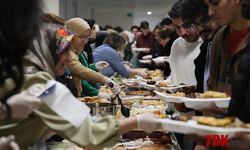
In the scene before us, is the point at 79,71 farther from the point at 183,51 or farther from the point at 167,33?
the point at 167,33

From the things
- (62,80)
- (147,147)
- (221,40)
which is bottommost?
(147,147)

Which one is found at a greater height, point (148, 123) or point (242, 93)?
point (242, 93)

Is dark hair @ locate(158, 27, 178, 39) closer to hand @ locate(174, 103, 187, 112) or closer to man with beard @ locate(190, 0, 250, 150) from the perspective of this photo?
hand @ locate(174, 103, 187, 112)

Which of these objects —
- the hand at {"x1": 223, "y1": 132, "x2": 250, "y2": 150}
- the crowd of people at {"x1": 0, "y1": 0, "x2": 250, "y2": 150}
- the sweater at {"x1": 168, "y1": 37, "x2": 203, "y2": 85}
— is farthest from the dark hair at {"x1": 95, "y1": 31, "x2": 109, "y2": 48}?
the hand at {"x1": 223, "y1": 132, "x2": 250, "y2": 150}

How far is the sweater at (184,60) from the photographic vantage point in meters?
2.20

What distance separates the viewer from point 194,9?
6.15 feet

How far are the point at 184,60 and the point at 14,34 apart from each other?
1781 mm

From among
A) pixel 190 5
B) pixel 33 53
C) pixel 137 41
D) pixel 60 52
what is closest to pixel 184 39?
pixel 190 5

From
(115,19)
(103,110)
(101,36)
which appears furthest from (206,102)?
(115,19)

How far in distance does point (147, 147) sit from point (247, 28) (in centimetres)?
107

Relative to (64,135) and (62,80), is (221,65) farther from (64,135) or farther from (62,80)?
(62,80)

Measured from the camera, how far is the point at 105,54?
12.7 feet

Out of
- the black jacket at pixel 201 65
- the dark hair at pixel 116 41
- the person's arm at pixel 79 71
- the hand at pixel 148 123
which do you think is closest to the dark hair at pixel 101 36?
the dark hair at pixel 116 41

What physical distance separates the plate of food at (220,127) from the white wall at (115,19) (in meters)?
16.9
